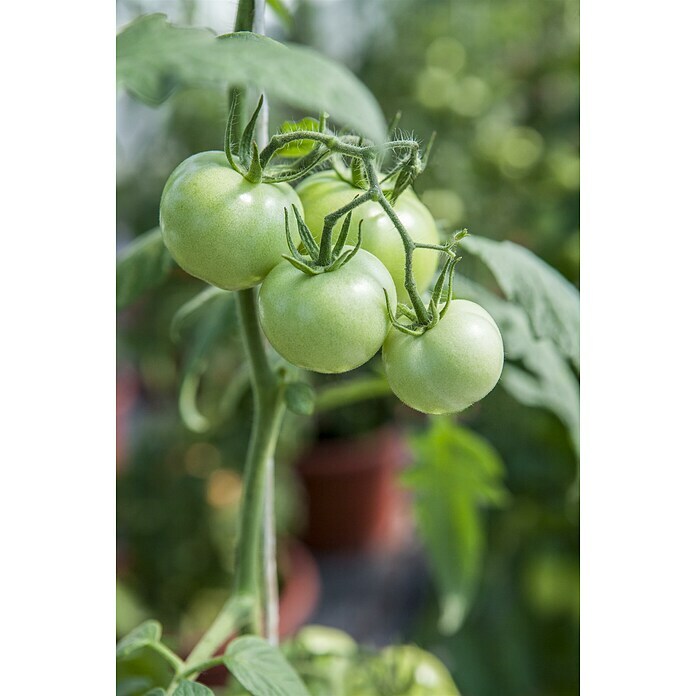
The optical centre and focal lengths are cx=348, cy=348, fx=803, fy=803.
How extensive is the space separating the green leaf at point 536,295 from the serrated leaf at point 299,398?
102 millimetres

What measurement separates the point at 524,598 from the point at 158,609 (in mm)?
441

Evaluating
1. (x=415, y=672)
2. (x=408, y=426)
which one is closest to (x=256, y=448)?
(x=415, y=672)

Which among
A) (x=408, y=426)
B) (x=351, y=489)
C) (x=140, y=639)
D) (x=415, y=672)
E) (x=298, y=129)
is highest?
(x=298, y=129)

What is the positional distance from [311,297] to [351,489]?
1.05 metres

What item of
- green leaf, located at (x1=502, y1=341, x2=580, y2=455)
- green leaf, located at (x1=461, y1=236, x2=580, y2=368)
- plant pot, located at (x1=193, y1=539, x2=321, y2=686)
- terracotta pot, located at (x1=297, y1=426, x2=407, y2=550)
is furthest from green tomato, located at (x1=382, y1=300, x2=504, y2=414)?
terracotta pot, located at (x1=297, y1=426, x2=407, y2=550)

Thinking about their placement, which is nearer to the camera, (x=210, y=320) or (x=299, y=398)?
(x=299, y=398)

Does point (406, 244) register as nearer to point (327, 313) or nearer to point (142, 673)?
point (327, 313)

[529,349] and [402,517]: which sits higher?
[529,349]

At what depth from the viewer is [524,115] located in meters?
1.16

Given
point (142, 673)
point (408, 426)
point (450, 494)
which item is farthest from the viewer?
point (408, 426)

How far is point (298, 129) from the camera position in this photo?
0.27 meters

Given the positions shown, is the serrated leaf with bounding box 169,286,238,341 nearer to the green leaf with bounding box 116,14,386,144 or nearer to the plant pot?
the green leaf with bounding box 116,14,386,144
